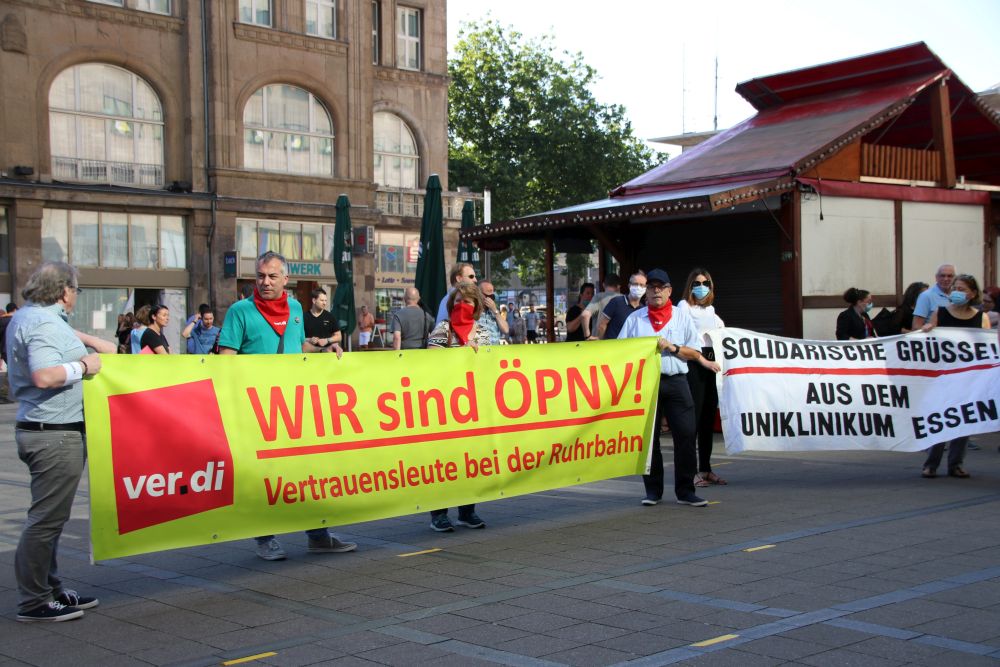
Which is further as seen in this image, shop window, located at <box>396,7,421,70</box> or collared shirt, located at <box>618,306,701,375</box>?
shop window, located at <box>396,7,421,70</box>

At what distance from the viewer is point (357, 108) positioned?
38.8 metres

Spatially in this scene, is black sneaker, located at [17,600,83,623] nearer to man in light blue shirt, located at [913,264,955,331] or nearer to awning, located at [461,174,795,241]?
man in light blue shirt, located at [913,264,955,331]

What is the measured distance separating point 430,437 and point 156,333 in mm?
6446

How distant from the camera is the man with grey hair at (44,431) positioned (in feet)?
19.8

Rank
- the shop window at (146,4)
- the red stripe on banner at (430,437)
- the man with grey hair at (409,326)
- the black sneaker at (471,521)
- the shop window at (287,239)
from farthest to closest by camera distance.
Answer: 1. the shop window at (287,239)
2. the shop window at (146,4)
3. the man with grey hair at (409,326)
4. the black sneaker at (471,521)
5. the red stripe on banner at (430,437)

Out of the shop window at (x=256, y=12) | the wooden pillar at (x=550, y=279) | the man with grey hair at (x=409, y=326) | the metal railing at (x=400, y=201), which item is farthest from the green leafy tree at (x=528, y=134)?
the man with grey hair at (x=409, y=326)

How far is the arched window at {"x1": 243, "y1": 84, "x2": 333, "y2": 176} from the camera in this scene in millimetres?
36312

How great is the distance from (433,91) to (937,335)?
114 ft

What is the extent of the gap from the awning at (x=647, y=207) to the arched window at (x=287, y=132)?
18865 millimetres

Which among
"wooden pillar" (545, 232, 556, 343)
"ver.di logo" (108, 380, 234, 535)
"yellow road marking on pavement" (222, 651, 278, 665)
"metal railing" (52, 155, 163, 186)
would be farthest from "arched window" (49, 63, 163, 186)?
"yellow road marking on pavement" (222, 651, 278, 665)

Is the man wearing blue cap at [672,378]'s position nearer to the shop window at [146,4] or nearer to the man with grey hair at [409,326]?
the man with grey hair at [409,326]

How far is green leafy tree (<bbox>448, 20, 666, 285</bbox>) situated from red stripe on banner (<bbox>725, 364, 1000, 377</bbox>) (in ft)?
150

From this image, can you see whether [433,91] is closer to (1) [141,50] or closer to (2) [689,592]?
(1) [141,50]

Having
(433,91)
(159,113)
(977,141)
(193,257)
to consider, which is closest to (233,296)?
(193,257)
